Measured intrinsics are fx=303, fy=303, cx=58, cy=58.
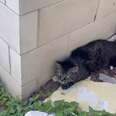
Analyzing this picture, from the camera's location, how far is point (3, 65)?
289cm

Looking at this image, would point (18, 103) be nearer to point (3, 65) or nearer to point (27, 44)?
point (3, 65)

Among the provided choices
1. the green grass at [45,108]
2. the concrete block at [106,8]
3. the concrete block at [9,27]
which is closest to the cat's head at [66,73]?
the green grass at [45,108]

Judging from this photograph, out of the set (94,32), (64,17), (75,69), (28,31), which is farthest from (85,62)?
(28,31)

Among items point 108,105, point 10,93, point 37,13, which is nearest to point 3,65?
point 10,93

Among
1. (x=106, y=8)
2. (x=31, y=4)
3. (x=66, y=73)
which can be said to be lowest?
(x=66, y=73)

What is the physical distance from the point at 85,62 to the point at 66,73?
28 cm

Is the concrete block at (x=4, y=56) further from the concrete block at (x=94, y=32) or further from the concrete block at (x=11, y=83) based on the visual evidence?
the concrete block at (x=94, y=32)

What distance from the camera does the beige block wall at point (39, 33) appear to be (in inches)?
94.8

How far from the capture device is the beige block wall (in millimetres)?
2408

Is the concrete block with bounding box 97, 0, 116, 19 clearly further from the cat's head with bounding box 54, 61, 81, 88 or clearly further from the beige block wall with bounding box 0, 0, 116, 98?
the cat's head with bounding box 54, 61, 81, 88

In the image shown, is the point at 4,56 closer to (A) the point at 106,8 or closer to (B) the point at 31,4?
(B) the point at 31,4

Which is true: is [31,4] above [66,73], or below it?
above

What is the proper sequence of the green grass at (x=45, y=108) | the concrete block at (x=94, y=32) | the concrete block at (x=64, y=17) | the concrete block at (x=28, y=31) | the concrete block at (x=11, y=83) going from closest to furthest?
1. the concrete block at (x=28, y=31)
2. the concrete block at (x=64, y=17)
3. the green grass at (x=45, y=108)
4. the concrete block at (x=11, y=83)
5. the concrete block at (x=94, y=32)

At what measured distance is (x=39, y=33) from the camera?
8.45 ft
